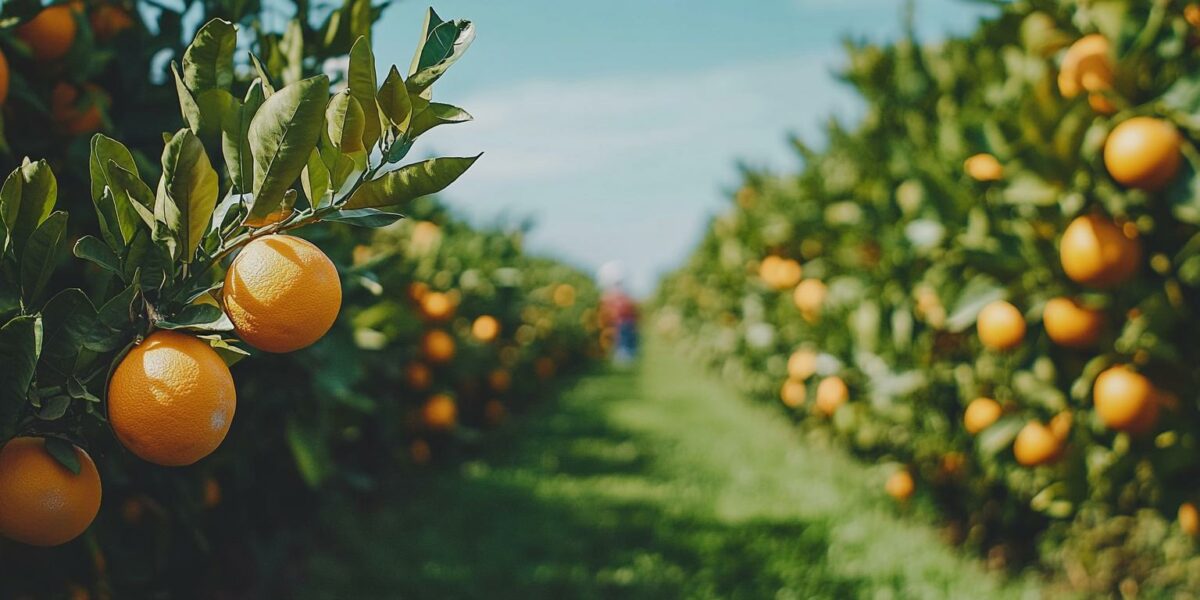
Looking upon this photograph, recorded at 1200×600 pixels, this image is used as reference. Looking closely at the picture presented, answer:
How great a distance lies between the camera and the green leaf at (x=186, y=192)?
0.85m

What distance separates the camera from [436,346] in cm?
376

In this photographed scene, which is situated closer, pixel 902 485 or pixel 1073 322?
pixel 1073 322

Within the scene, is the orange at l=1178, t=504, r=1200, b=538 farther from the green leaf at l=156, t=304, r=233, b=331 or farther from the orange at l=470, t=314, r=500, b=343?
the orange at l=470, t=314, r=500, b=343

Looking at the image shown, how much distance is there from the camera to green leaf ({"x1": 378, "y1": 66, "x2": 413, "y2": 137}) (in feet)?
2.88

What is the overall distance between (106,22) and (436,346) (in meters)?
2.17

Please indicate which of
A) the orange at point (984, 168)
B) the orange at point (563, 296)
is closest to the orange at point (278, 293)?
the orange at point (984, 168)

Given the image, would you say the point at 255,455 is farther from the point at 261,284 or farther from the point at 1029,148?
the point at 1029,148

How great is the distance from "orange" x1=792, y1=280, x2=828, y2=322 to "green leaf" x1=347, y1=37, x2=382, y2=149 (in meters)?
3.43

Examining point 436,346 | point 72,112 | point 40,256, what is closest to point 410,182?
point 40,256

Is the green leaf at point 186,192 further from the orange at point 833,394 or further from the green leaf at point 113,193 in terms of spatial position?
the orange at point 833,394

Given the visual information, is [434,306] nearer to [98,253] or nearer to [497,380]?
[497,380]

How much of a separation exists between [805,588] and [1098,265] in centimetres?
158

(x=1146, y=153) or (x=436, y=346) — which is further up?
(x=1146, y=153)

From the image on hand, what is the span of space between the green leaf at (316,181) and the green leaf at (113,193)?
18 cm
